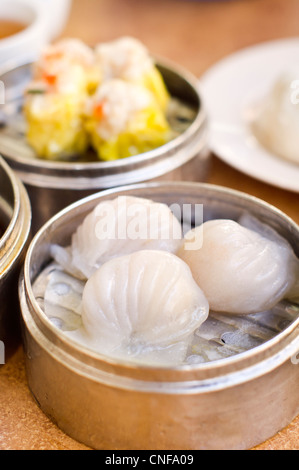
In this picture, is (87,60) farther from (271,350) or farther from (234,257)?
(271,350)

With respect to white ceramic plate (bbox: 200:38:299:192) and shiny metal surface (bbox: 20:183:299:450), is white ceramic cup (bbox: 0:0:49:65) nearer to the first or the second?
white ceramic plate (bbox: 200:38:299:192)

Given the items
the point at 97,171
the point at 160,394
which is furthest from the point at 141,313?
the point at 97,171

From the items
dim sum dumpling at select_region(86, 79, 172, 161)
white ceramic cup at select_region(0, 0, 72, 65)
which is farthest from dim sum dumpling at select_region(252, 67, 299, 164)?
white ceramic cup at select_region(0, 0, 72, 65)

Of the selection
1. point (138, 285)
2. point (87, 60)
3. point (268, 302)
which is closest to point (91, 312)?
point (138, 285)

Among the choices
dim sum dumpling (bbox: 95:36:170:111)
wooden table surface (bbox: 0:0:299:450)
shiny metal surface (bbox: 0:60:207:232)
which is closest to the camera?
shiny metal surface (bbox: 0:60:207:232)

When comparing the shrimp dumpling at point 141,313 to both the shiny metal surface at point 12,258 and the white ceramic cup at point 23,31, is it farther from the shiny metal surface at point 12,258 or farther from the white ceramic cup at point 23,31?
the white ceramic cup at point 23,31

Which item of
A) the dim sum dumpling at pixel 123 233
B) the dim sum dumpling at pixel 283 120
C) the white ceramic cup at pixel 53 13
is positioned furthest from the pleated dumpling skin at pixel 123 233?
the white ceramic cup at pixel 53 13
